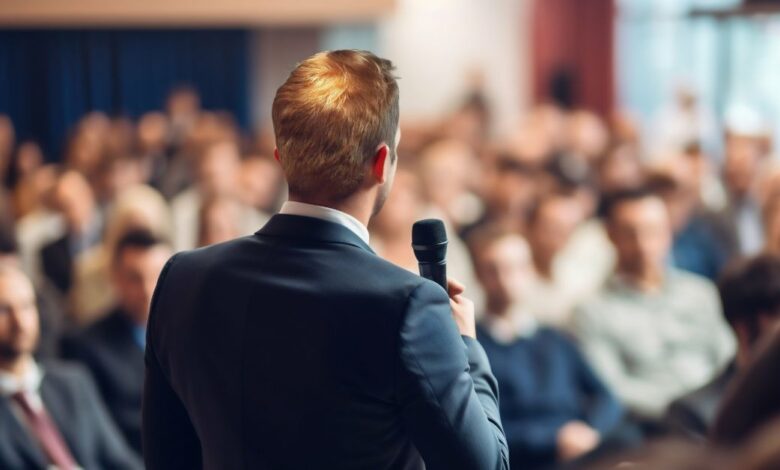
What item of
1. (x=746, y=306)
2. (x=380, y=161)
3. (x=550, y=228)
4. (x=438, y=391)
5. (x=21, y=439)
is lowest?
(x=21, y=439)

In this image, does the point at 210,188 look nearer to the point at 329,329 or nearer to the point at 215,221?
the point at 215,221

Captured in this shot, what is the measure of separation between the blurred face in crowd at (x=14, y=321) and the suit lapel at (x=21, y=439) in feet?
0.43

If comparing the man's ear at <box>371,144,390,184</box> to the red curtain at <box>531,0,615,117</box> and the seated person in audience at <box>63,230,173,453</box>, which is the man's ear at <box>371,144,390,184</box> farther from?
the red curtain at <box>531,0,615,117</box>

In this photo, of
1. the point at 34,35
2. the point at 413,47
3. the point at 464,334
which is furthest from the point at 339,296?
the point at 413,47

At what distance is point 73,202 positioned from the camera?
5781 mm

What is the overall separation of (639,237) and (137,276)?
184 centimetres

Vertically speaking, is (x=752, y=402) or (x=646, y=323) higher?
(x=752, y=402)

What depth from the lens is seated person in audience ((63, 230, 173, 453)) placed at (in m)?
3.64

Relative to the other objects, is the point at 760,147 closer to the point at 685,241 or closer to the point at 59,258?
the point at 685,241

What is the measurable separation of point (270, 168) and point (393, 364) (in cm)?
577

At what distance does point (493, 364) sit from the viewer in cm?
382

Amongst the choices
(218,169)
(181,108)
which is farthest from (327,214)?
(181,108)

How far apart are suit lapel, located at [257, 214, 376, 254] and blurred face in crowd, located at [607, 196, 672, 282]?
297cm

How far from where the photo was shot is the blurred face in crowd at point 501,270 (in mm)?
3910
